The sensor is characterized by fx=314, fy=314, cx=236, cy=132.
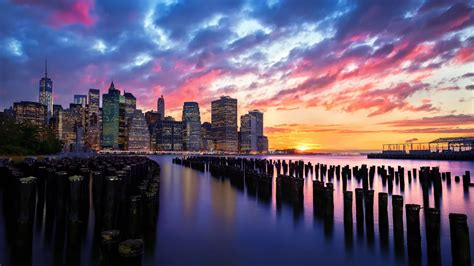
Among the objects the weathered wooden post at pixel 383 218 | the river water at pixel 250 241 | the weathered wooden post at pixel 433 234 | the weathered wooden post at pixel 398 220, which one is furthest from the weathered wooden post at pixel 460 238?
the weathered wooden post at pixel 383 218

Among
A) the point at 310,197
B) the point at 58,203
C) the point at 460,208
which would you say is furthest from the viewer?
the point at 310,197

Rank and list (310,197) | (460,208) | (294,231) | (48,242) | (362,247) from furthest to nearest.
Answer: (310,197), (460,208), (294,231), (362,247), (48,242)

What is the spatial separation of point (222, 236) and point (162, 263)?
11.2 feet

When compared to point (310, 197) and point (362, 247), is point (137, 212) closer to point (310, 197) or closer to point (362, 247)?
point (362, 247)

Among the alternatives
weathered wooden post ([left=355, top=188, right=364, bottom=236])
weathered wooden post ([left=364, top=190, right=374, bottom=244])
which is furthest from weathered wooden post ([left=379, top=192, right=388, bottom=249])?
weathered wooden post ([left=355, top=188, right=364, bottom=236])

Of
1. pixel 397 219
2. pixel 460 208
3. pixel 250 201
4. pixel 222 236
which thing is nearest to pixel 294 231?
pixel 222 236

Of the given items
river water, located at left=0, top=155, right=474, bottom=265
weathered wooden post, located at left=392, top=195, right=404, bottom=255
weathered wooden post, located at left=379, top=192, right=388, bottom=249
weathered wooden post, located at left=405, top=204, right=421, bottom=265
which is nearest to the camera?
river water, located at left=0, top=155, right=474, bottom=265

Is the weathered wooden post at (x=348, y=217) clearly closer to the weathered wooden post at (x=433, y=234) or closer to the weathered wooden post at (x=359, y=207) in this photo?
the weathered wooden post at (x=359, y=207)

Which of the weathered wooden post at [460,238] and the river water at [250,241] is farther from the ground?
the weathered wooden post at [460,238]

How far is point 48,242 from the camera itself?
9578 mm

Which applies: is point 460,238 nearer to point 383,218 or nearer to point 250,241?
point 383,218

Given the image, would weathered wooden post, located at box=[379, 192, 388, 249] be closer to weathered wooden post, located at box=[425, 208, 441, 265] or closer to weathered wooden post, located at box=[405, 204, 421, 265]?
weathered wooden post, located at box=[405, 204, 421, 265]

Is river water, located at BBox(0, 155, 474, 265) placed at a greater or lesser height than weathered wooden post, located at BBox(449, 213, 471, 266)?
lesser

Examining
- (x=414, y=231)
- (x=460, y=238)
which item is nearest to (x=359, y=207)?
(x=414, y=231)
